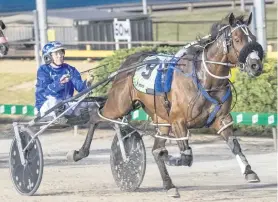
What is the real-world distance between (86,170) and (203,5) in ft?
79.9

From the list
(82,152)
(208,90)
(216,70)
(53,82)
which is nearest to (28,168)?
(82,152)

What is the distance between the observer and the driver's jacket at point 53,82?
1077 cm

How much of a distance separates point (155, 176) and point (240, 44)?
3086 millimetres

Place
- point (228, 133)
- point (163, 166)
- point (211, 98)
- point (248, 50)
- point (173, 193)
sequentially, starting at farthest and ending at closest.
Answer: point (163, 166) → point (173, 193) → point (228, 133) → point (211, 98) → point (248, 50)

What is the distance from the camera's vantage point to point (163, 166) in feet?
33.4

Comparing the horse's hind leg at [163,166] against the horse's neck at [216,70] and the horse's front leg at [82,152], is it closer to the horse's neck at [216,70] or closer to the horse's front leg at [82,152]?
the horse's neck at [216,70]

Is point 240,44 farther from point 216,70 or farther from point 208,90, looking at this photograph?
point 208,90

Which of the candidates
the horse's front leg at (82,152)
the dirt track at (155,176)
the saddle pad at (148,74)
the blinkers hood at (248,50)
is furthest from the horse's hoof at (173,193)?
the blinkers hood at (248,50)

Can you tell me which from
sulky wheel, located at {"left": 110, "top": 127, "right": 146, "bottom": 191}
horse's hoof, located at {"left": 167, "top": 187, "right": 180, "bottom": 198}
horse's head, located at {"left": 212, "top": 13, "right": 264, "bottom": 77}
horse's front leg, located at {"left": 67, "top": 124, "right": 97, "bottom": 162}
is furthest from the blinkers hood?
horse's front leg, located at {"left": 67, "top": 124, "right": 97, "bottom": 162}

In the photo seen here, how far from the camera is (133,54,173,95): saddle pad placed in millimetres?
10172

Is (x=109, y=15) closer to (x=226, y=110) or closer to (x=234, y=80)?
(x=234, y=80)

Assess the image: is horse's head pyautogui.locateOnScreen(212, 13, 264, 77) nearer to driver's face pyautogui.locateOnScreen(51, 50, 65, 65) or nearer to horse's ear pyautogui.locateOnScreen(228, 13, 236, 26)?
horse's ear pyautogui.locateOnScreen(228, 13, 236, 26)

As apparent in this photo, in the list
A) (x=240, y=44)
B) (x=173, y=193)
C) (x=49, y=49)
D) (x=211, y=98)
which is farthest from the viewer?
(x=49, y=49)

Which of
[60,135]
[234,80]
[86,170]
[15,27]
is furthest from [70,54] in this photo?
[86,170]
